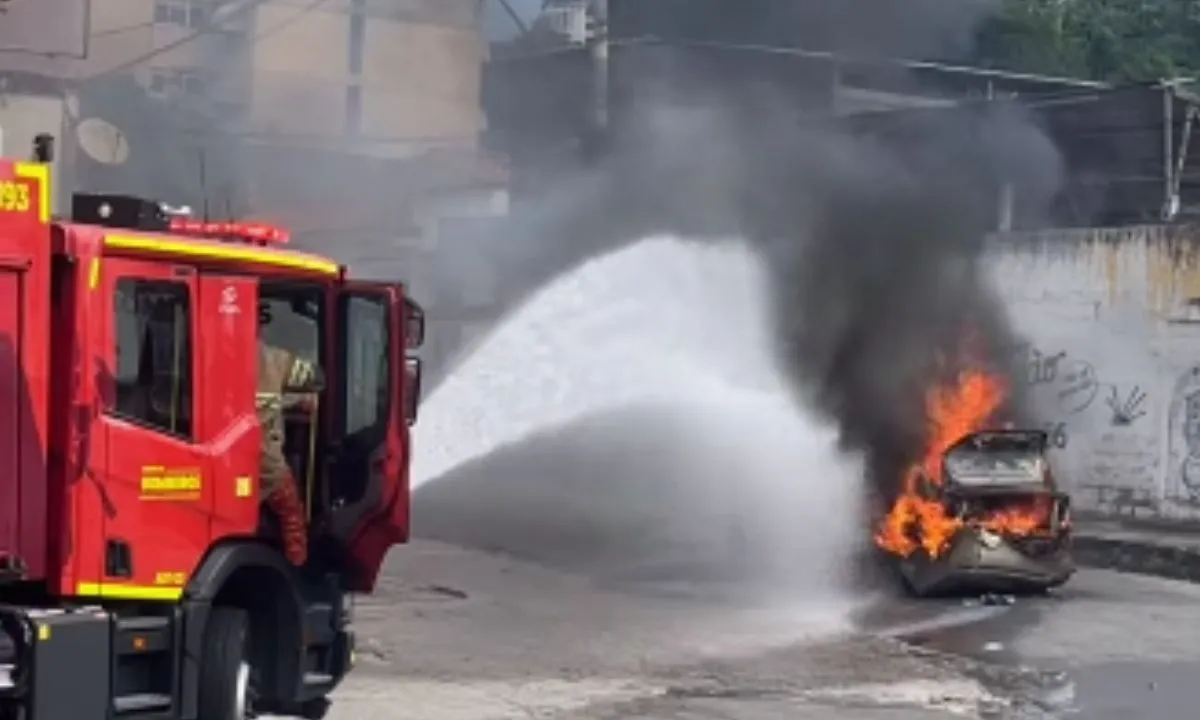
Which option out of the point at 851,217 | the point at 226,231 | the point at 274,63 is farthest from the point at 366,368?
the point at 274,63

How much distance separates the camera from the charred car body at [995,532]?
16.2m

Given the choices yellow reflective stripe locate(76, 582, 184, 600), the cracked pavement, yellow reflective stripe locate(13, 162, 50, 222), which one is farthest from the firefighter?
the cracked pavement

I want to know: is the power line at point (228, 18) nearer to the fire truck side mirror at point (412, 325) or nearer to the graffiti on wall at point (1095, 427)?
the graffiti on wall at point (1095, 427)

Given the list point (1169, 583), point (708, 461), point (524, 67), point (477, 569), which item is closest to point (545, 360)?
point (477, 569)

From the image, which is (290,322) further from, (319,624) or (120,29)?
(120,29)

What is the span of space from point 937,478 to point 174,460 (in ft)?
32.8

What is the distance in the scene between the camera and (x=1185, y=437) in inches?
855

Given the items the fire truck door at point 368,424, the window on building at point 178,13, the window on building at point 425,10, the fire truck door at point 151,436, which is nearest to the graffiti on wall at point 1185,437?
the window on building at point 425,10

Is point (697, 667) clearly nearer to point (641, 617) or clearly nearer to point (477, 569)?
point (641, 617)

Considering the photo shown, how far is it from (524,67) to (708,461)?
53.4 ft

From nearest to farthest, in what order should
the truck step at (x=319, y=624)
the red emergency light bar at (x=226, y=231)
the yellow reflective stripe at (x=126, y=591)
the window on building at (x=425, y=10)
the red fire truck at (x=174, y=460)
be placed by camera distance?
the red fire truck at (x=174, y=460), the yellow reflective stripe at (x=126, y=591), the red emergency light bar at (x=226, y=231), the truck step at (x=319, y=624), the window on building at (x=425, y=10)

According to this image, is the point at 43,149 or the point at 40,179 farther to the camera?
the point at 43,149

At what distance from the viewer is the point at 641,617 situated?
14.6 m

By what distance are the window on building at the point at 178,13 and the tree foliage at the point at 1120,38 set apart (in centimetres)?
1827
